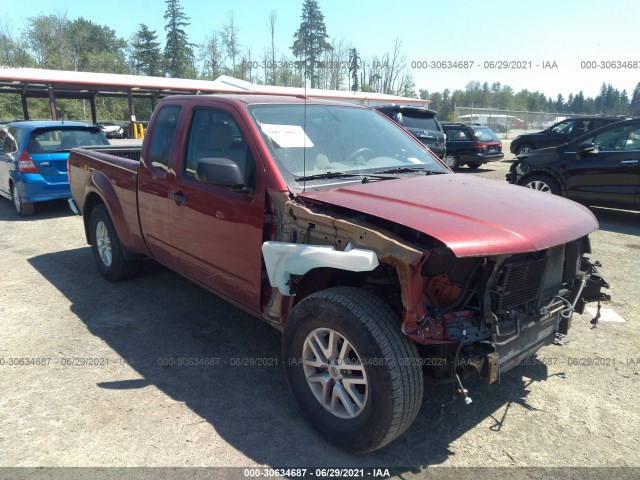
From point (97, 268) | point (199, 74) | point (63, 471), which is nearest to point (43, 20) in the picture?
point (199, 74)

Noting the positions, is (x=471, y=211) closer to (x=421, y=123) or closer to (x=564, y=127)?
(x=421, y=123)

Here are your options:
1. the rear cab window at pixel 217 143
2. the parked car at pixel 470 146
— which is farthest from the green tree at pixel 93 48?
the rear cab window at pixel 217 143

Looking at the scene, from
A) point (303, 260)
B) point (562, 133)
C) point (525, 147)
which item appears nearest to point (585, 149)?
point (303, 260)

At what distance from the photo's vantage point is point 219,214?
3.49 m

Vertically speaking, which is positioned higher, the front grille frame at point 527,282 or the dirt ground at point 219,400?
the front grille frame at point 527,282

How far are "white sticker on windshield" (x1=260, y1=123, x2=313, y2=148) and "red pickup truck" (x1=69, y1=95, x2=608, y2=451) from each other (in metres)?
0.01

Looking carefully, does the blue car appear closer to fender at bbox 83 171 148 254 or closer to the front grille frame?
fender at bbox 83 171 148 254

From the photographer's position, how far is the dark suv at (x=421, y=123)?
475 inches

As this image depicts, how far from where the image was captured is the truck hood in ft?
7.79

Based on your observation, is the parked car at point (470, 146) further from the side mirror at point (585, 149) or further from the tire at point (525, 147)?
the side mirror at point (585, 149)

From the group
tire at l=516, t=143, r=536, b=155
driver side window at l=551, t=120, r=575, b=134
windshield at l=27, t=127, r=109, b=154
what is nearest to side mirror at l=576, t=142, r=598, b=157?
tire at l=516, t=143, r=536, b=155

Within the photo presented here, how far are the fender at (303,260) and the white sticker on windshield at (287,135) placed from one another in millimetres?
796

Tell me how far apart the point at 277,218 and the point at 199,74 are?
60.9m

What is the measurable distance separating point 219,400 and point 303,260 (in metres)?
1.21
